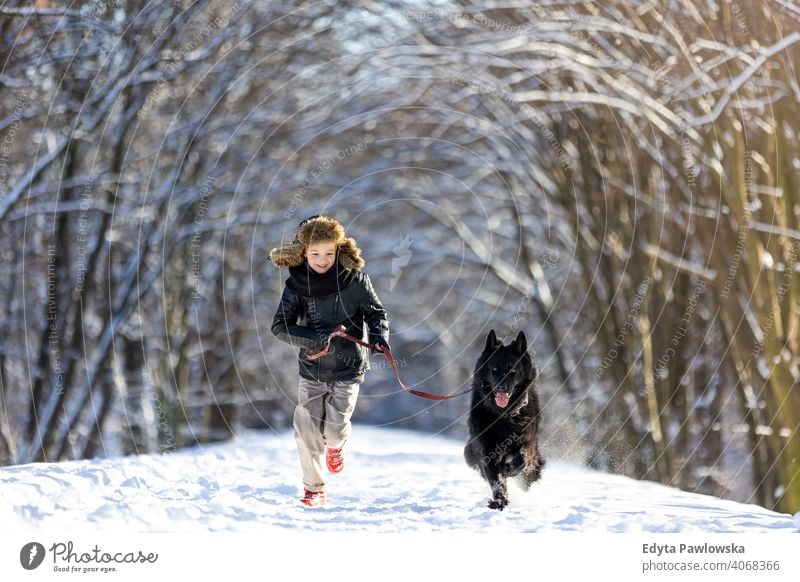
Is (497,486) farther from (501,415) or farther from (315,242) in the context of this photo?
(315,242)

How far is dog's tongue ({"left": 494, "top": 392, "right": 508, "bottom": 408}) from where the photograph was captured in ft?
28.6

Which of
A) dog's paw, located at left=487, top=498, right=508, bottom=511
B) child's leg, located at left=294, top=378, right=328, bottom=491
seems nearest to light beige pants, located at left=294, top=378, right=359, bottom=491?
child's leg, located at left=294, top=378, right=328, bottom=491

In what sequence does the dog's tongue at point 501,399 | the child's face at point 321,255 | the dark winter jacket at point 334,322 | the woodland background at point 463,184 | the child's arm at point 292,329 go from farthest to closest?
the woodland background at point 463,184, the dog's tongue at point 501,399, the child's face at point 321,255, the dark winter jacket at point 334,322, the child's arm at point 292,329

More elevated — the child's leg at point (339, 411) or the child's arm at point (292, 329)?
the child's arm at point (292, 329)

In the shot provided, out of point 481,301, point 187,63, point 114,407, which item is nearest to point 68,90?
point 187,63

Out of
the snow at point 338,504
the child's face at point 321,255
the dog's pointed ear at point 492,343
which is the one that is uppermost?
the child's face at point 321,255

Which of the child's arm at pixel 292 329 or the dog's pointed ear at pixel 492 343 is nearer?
the child's arm at pixel 292 329

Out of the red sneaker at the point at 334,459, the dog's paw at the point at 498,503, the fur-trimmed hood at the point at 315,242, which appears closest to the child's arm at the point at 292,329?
the fur-trimmed hood at the point at 315,242

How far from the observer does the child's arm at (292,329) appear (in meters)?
8.20

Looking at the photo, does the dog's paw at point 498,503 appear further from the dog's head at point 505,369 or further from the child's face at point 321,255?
the child's face at point 321,255

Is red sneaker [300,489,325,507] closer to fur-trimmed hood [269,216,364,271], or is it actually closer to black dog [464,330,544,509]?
black dog [464,330,544,509]

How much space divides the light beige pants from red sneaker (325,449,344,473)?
0.40ft

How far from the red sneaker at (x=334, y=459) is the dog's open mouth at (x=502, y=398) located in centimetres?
145

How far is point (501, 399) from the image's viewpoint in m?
8.73
